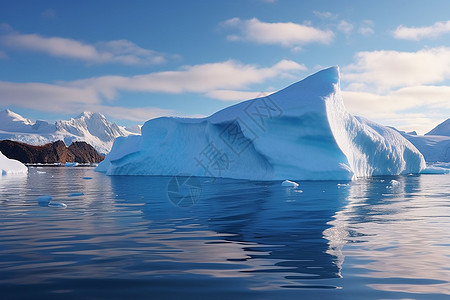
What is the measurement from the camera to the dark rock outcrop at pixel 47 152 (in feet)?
273

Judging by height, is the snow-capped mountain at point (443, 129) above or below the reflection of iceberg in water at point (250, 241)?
above

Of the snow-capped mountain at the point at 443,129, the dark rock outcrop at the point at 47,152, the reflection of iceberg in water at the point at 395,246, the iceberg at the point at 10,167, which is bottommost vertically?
the reflection of iceberg in water at the point at 395,246

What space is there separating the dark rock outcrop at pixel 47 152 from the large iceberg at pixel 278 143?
66314mm

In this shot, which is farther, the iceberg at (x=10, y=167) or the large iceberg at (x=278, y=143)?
the iceberg at (x=10, y=167)

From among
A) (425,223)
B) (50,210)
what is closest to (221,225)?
(425,223)

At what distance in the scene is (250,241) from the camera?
16.6 feet

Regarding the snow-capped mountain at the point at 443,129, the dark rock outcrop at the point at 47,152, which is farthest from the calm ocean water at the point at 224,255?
the snow-capped mountain at the point at 443,129

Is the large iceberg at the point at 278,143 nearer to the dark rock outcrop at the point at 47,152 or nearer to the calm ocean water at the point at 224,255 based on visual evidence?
the calm ocean water at the point at 224,255

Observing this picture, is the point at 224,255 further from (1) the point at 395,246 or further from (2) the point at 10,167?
(2) the point at 10,167

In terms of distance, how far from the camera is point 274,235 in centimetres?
552

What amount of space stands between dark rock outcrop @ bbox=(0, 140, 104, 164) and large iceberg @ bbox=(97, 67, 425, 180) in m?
66.3

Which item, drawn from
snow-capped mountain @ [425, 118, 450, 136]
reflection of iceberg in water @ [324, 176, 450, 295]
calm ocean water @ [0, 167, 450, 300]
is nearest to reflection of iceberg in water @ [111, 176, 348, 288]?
calm ocean water @ [0, 167, 450, 300]

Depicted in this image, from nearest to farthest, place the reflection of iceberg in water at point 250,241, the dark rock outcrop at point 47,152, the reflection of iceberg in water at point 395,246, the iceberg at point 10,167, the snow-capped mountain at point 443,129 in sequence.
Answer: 1. the reflection of iceberg in water at point 395,246
2. the reflection of iceberg in water at point 250,241
3. the iceberg at point 10,167
4. the dark rock outcrop at point 47,152
5. the snow-capped mountain at point 443,129

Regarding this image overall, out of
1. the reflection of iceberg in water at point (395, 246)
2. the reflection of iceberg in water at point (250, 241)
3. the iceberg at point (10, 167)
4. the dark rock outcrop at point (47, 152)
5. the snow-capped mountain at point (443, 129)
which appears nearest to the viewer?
the reflection of iceberg in water at point (395, 246)
